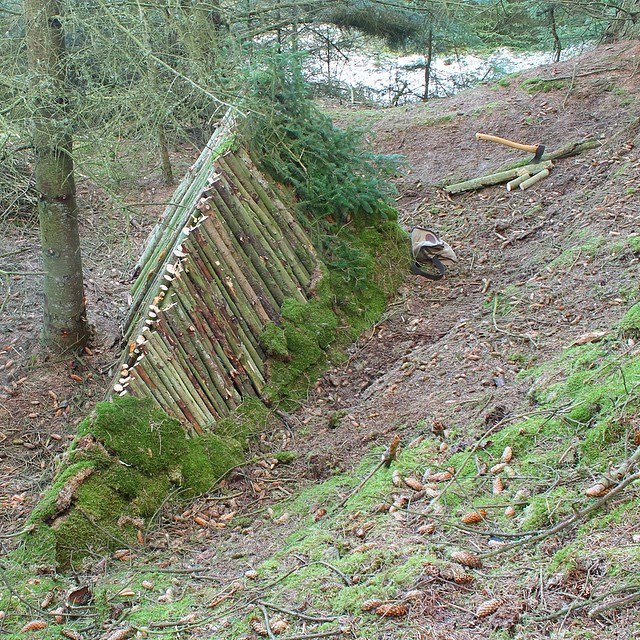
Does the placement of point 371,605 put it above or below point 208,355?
below

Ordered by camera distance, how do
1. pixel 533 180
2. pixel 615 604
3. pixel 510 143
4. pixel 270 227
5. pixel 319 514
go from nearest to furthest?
1. pixel 615 604
2. pixel 319 514
3. pixel 270 227
4. pixel 533 180
5. pixel 510 143

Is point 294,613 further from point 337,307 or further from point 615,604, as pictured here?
point 337,307

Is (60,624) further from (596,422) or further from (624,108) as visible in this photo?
(624,108)

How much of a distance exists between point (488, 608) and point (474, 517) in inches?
27.6

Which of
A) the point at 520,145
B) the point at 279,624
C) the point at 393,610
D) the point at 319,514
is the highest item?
the point at 520,145

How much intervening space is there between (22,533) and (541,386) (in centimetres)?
338

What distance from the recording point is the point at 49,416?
603 cm

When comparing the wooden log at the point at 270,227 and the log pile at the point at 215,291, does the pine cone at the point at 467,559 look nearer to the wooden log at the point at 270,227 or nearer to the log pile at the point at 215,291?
the log pile at the point at 215,291

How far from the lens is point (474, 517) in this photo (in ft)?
11.1

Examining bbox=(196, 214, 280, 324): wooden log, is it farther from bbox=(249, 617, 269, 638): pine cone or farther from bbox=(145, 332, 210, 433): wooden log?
bbox=(249, 617, 269, 638): pine cone

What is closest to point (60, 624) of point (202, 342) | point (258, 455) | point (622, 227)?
point (258, 455)

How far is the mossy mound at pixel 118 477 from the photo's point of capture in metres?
4.25

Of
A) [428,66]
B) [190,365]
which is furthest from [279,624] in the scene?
[428,66]

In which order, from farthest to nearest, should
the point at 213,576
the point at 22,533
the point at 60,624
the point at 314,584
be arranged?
the point at 22,533
the point at 213,576
the point at 60,624
the point at 314,584
